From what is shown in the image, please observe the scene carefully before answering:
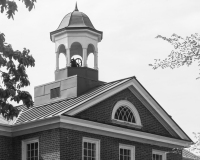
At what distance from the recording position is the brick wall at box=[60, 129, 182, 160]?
23672mm

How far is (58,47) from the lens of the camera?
97.5 ft

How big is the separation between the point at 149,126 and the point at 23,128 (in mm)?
6441

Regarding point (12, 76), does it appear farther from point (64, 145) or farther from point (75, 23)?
point (75, 23)

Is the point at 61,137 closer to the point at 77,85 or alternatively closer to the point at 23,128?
the point at 23,128

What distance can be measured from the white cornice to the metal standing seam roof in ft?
1.15

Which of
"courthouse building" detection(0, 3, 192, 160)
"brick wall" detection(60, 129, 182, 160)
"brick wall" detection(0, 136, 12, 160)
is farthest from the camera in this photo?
"brick wall" detection(0, 136, 12, 160)

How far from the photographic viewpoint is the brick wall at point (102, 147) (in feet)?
77.7

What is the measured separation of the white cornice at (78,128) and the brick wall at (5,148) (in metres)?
0.22

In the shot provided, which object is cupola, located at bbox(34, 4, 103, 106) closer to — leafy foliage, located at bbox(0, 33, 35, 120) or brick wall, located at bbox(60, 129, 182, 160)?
brick wall, located at bbox(60, 129, 182, 160)

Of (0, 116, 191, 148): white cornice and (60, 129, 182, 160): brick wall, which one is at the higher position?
(0, 116, 191, 148): white cornice

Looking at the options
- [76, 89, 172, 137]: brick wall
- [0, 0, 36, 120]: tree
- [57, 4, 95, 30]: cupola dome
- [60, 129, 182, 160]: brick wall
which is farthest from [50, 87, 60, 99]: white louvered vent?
[0, 0, 36, 120]: tree

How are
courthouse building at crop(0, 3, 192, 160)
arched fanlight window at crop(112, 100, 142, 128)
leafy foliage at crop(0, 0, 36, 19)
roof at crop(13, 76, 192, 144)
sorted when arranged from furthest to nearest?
arched fanlight window at crop(112, 100, 142, 128), roof at crop(13, 76, 192, 144), courthouse building at crop(0, 3, 192, 160), leafy foliage at crop(0, 0, 36, 19)

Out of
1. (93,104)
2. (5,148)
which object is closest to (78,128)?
(93,104)

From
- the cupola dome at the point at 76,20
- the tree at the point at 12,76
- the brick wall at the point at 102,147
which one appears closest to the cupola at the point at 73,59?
the cupola dome at the point at 76,20
